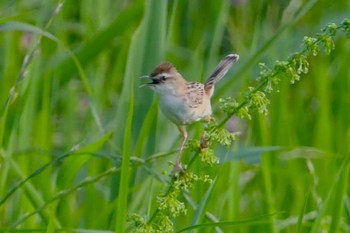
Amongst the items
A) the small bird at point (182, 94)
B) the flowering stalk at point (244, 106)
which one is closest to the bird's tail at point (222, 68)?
the small bird at point (182, 94)

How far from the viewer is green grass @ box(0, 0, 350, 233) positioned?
350 centimetres

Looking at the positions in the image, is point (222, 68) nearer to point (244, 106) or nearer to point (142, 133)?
point (142, 133)


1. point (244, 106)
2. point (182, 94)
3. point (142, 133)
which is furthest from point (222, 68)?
point (244, 106)

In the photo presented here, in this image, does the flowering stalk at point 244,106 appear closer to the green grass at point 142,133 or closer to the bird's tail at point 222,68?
the green grass at point 142,133

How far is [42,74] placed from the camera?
4.99 metres

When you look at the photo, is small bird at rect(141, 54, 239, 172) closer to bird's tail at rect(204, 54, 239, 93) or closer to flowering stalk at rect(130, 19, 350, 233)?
bird's tail at rect(204, 54, 239, 93)

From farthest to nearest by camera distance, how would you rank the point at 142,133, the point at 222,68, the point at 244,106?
the point at 222,68 < the point at 142,133 < the point at 244,106

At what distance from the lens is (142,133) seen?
11.4ft

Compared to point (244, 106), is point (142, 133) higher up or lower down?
lower down

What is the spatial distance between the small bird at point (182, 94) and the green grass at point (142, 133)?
0.05 m

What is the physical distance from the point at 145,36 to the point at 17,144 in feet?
2.97

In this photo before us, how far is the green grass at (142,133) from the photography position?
350cm

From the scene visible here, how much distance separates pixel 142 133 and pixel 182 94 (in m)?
0.29

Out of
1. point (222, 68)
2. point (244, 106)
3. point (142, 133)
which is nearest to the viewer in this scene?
point (244, 106)
